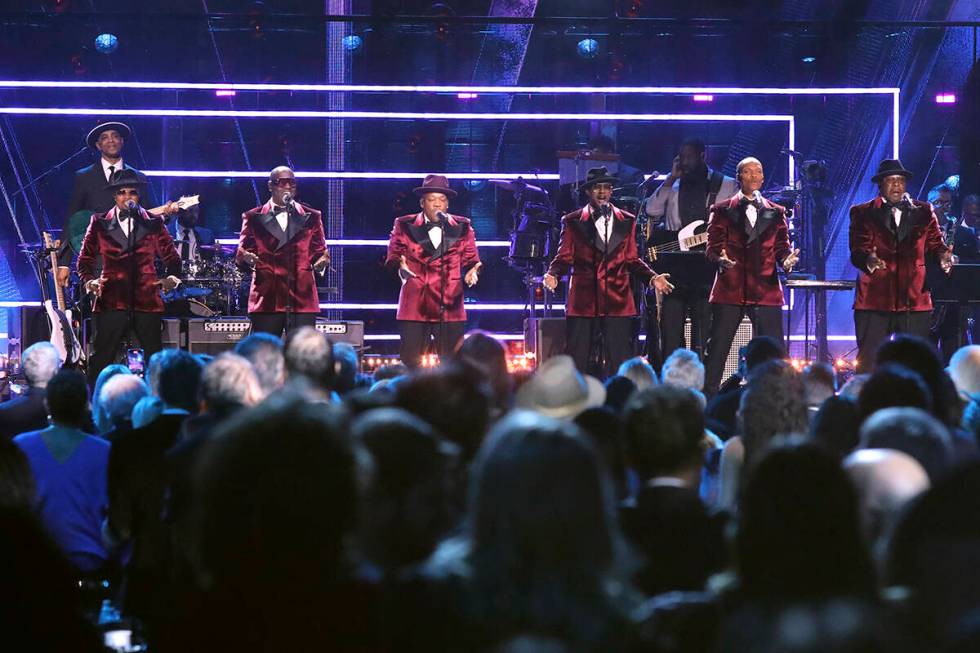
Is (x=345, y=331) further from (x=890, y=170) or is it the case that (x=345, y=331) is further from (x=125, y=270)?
(x=890, y=170)

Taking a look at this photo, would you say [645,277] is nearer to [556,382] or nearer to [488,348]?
[488,348]

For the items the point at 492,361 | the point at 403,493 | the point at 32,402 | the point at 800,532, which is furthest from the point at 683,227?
the point at 800,532

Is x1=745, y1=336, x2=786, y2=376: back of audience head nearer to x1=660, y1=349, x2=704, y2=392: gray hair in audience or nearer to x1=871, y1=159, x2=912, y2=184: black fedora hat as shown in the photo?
x1=660, y1=349, x2=704, y2=392: gray hair in audience

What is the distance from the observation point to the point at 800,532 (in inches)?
83.2

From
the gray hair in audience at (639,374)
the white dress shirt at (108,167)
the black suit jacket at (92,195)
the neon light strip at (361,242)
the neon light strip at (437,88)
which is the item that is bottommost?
the gray hair in audience at (639,374)

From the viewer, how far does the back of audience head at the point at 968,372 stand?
5586 millimetres

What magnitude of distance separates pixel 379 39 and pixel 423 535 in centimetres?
1266

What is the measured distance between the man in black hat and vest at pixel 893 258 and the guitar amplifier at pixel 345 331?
4.44 m

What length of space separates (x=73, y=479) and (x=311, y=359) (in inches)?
39.8

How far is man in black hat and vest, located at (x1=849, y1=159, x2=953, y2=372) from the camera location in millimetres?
9727

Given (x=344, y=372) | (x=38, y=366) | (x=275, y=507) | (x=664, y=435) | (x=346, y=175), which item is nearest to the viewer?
(x=275, y=507)

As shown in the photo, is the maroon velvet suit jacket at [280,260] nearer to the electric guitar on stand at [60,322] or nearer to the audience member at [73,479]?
the electric guitar on stand at [60,322]

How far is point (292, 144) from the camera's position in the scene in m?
13.7

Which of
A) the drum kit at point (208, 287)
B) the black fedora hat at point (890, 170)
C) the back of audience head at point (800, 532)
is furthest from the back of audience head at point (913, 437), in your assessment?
the drum kit at point (208, 287)
